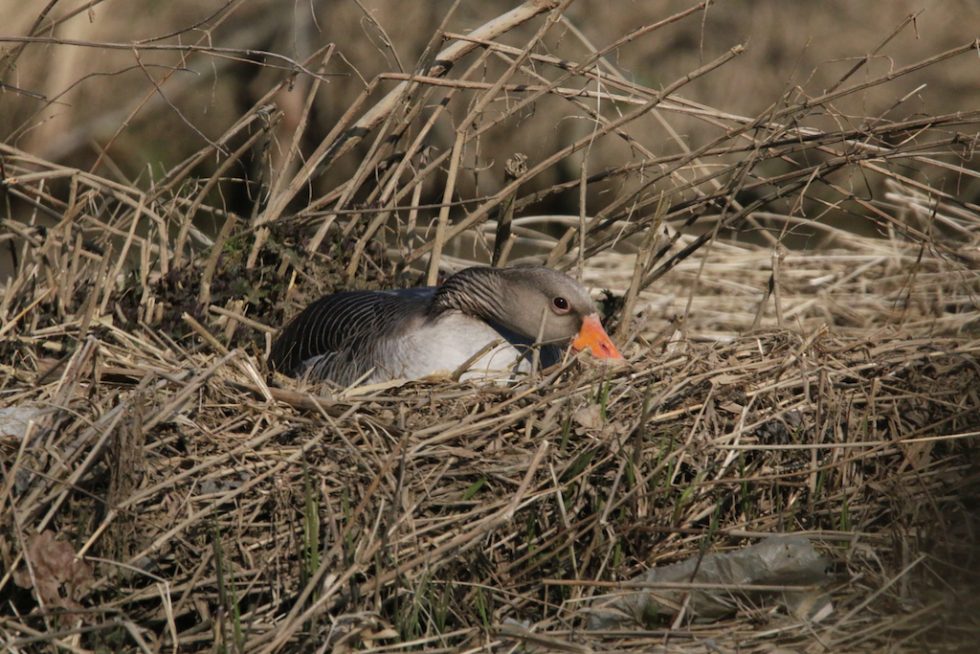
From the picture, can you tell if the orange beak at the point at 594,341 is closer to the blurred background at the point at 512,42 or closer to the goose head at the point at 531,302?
the goose head at the point at 531,302

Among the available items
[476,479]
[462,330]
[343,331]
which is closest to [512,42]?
[343,331]

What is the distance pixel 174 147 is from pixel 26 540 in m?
8.06

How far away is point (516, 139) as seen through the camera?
10398 millimetres

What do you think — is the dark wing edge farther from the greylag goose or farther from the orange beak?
the orange beak

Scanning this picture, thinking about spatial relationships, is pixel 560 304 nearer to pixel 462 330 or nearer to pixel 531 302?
pixel 531 302

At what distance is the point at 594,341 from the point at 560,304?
217 mm

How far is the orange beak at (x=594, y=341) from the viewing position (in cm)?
500

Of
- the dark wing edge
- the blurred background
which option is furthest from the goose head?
the blurred background

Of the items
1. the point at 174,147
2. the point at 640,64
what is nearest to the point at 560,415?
the point at 640,64

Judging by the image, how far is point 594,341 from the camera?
5035 millimetres

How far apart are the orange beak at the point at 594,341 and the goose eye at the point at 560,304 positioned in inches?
3.7

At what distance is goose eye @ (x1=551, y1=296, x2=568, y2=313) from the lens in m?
5.10

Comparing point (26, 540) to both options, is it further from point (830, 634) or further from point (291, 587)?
point (830, 634)

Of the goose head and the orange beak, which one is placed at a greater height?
the goose head
